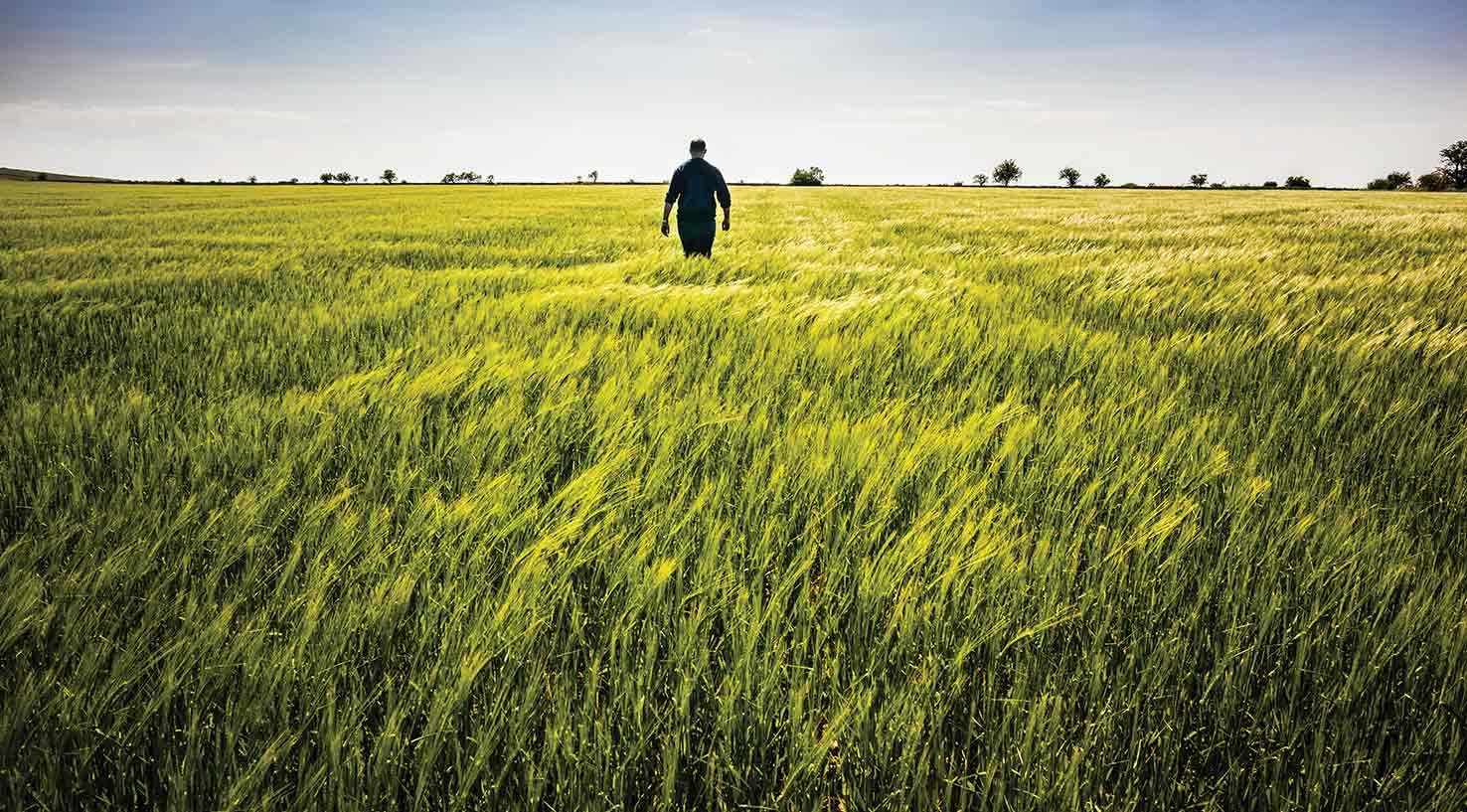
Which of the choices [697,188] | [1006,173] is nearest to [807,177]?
[1006,173]

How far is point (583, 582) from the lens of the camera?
1258 mm

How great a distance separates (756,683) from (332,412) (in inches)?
73.0

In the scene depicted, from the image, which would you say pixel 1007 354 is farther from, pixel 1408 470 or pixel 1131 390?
pixel 1408 470

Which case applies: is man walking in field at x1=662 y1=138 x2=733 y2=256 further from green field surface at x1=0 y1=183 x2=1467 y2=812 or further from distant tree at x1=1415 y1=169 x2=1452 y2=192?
distant tree at x1=1415 y1=169 x2=1452 y2=192

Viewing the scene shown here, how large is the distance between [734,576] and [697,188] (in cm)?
683

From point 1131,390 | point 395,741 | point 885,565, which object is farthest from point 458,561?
point 1131,390

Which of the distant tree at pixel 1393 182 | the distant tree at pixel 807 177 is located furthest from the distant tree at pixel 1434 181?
the distant tree at pixel 807 177

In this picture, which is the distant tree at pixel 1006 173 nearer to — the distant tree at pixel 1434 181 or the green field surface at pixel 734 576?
the distant tree at pixel 1434 181

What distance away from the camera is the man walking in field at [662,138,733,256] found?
23.8ft

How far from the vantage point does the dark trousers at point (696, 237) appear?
746cm

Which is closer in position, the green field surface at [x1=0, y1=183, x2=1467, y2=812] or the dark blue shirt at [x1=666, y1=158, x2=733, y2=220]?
the green field surface at [x1=0, y1=183, x2=1467, y2=812]

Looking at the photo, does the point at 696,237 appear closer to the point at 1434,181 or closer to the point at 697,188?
the point at 697,188

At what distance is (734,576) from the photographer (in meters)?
1.23

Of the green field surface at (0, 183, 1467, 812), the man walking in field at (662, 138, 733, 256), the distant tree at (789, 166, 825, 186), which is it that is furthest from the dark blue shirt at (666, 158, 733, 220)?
the distant tree at (789, 166, 825, 186)
